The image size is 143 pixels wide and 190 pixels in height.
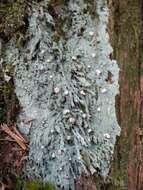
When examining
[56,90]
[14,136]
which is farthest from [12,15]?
[14,136]

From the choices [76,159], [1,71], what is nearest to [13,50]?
[1,71]

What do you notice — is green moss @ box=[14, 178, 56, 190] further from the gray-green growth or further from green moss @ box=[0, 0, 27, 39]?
green moss @ box=[0, 0, 27, 39]

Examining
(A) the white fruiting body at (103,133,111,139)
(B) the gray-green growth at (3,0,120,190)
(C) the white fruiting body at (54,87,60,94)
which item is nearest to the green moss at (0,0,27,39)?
(B) the gray-green growth at (3,0,120,190)

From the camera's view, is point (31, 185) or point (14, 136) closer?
point (31, 185)

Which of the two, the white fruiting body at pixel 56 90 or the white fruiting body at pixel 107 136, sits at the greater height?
the white fruiting body at pixel 56 90

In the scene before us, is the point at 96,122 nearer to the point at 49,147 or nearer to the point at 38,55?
the point at 49,147

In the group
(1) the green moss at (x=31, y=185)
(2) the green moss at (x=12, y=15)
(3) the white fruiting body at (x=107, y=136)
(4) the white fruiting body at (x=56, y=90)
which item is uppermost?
(2) the green moss at (x=12, y=15)

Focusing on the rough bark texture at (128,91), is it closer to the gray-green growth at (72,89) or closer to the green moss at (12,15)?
the gray-green growth at (72,89)

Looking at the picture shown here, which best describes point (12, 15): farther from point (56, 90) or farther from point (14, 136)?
point (14, 136)

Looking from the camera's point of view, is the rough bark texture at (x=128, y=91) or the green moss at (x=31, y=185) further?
the rough bark texture at (x=128, y=91)

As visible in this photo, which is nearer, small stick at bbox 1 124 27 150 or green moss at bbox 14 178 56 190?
green moss at bbox 14 178 56 190

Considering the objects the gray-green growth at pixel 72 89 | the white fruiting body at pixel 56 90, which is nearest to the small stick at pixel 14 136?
the gray-green growth at pixel 72 89
